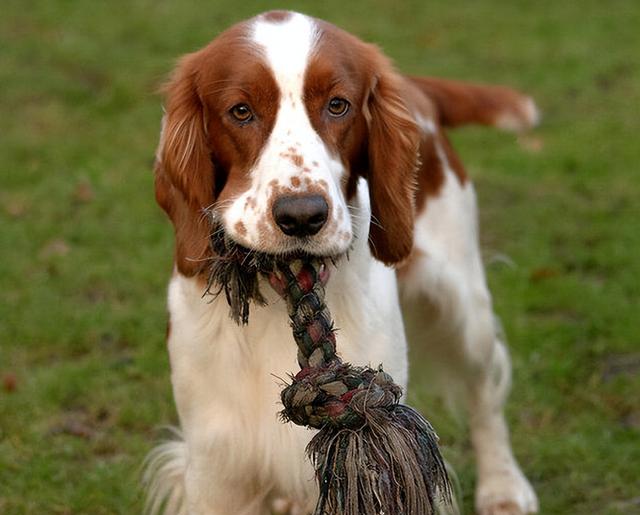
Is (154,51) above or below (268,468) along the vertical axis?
above

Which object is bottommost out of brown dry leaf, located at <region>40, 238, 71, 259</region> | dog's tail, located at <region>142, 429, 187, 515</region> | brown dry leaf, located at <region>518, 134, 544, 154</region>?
dog's tail, located at <region>142, 429, 187, 515</region>

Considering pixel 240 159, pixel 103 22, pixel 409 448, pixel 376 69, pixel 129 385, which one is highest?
pixel 103 22

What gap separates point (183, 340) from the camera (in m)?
3.02

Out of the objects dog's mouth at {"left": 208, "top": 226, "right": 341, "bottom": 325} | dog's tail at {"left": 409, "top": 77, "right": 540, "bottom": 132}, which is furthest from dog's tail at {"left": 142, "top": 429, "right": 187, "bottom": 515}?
dog's tail at {"left": 409, "top": 77, "right": 540, "bottom": 132}

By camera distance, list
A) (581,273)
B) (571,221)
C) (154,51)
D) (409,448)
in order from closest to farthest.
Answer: (409,448), (581,273), (571,221), (154,51)

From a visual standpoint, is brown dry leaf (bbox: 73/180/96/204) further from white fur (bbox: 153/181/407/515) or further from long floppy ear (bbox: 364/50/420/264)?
long floppy ear (bbox: 364/50/420/264)

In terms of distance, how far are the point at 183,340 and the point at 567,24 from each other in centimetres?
830

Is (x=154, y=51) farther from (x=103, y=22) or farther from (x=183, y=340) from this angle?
(x=183, y=340)

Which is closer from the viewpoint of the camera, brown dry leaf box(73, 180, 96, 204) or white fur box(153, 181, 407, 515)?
white fur box(153, 181, 407, 515)

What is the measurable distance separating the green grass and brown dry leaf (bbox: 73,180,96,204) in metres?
0.01

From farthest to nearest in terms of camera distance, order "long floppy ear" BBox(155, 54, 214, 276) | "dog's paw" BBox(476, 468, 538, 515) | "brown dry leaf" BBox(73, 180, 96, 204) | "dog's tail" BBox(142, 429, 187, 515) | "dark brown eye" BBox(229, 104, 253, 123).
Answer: "brown dry leaf" BBox(73, 180, 96, 204), "dog's paw" BBox(476, 468, 538, 515), "dog's tail" BBox(142, 429, 187, 515), "long floppy ear" BBox(155, 54, 214, 276), "dark brown eye" BBox(229, 104, 253, 123)

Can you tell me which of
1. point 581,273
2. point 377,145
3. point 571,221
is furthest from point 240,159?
point 571,221

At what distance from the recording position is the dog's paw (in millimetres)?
4121

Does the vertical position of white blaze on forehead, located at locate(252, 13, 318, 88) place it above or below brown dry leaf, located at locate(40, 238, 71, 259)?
above
